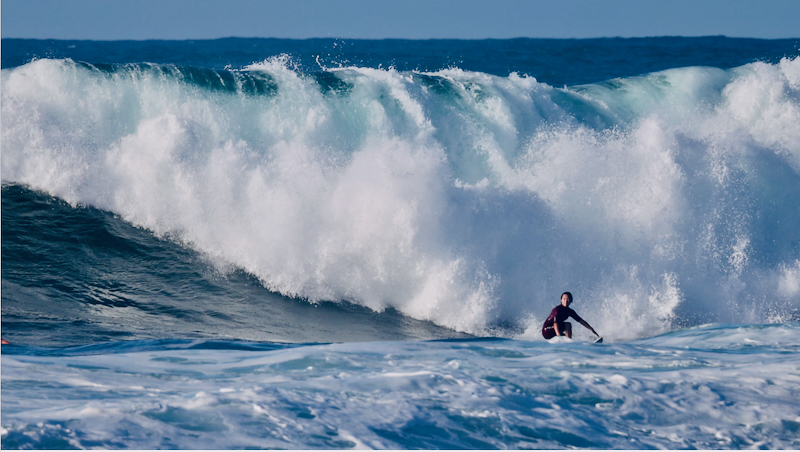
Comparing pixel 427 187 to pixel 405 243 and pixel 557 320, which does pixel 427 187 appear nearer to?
pixel 405 243

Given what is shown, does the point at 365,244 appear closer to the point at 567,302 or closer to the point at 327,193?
the point at 327,193

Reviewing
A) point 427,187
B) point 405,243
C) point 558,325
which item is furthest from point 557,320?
point 427,187

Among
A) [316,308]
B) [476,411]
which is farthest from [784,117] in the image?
[476,411]

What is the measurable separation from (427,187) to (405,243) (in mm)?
939

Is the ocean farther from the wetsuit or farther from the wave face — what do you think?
the wetsuit

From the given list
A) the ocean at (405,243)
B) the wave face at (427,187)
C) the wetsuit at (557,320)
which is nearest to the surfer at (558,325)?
the wetsuit at (557,320)

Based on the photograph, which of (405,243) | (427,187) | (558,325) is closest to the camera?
(558,325)

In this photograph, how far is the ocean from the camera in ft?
19.9

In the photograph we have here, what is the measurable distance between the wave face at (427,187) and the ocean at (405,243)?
0.14 feet

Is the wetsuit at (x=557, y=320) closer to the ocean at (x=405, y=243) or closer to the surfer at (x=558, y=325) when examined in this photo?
the surfer at (x=558, y=325)

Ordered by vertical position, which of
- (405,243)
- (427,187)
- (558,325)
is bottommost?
(558,325)

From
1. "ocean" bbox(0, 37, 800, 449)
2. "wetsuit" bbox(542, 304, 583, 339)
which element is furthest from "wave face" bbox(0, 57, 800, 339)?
"wetsuit" bbox(542, 304, 583, 339)

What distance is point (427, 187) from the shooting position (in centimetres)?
1092

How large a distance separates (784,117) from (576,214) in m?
6.29
